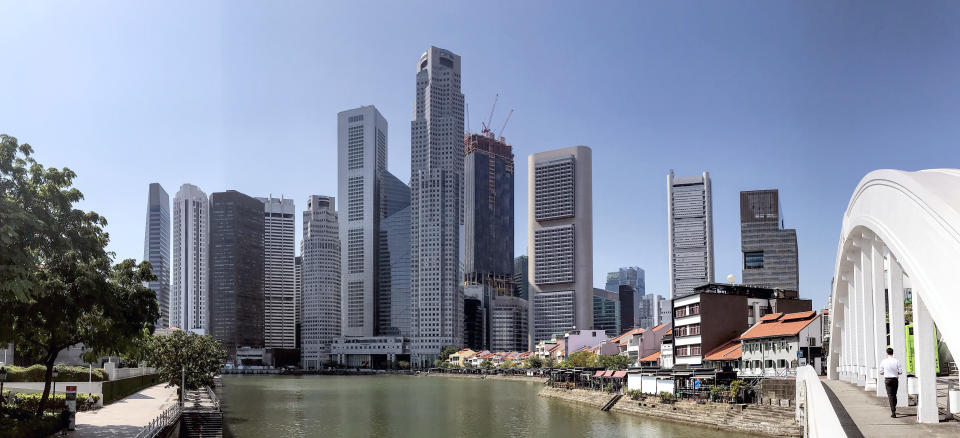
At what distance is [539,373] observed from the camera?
170 meters

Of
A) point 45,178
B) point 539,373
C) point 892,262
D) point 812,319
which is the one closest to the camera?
point 892,262

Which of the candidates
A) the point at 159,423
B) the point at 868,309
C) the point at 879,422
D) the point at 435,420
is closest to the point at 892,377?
the point at 879,422

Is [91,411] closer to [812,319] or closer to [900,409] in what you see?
[900,409]

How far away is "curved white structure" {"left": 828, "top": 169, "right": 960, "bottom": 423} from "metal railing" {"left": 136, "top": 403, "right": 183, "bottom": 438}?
1238 inches

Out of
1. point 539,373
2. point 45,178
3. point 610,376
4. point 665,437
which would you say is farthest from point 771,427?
point 539,373

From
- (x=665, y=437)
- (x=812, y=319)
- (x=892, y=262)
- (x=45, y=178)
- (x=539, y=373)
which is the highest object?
(x=45, y=178)

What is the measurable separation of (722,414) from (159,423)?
39173mm

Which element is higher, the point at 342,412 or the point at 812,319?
the point at 812,319

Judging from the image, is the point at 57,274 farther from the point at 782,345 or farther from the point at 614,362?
the point at 614,362

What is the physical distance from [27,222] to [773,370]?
189 ft

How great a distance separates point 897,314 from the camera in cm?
1587

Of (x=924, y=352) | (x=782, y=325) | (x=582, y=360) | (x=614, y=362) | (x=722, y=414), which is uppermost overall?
(x=924, y=352)

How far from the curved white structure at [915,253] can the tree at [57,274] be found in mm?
26802

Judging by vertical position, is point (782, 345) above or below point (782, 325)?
below
